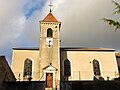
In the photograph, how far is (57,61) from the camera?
93.7ft

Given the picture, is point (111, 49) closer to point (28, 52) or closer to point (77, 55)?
point (77, 55)

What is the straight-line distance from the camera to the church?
28.4m

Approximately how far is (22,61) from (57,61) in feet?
19.0

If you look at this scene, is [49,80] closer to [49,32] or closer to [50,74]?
[50,74]

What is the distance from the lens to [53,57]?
28812 millimetres

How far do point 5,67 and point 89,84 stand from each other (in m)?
9.71

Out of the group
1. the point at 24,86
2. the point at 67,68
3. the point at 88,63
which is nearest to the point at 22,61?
the point at 67,68

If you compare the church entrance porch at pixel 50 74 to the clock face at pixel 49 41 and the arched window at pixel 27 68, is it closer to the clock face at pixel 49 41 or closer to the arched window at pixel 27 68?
the arched window at pixel 27 68

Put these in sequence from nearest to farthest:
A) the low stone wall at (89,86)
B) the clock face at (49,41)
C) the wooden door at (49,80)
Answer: the low stone wall at (89,86) → the wooden door at (49,80) → the clock face at (49,41)

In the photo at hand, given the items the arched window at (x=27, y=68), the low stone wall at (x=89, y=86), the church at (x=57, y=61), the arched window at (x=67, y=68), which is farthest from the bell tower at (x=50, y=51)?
the low stone wall at (x=89, y=86)

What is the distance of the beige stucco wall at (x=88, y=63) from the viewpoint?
29.7 m

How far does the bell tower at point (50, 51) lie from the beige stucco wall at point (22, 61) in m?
1.56

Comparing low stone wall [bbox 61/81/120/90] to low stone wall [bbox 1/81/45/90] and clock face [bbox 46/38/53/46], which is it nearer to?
low stone wall [bbox 1/81/45/90]

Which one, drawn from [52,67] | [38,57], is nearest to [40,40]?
[38,57]
